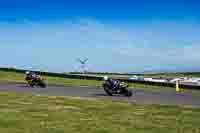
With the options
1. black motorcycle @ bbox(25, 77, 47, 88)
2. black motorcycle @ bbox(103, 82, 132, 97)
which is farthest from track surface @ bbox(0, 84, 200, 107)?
black motorcycle @ bbox(25, 77, 47, 88)

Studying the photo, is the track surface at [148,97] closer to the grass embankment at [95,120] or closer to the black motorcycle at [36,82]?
the grass embankment at [95,120]

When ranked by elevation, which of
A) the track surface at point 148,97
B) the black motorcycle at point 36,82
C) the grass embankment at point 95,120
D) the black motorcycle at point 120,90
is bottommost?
the grass embankment at point 95,120

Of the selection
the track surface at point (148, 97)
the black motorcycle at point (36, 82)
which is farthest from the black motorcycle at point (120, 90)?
the black motorcycle at point (36, 82)

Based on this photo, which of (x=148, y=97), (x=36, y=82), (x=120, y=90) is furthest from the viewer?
(x=36, y=82)

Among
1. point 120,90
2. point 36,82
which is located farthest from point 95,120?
point 36,82

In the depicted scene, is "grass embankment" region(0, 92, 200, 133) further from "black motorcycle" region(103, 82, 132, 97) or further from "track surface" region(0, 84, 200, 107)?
"black motorcycle" region(103, 82, 132, 97)

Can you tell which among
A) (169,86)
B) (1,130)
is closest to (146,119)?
(1,130)

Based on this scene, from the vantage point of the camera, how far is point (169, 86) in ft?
150

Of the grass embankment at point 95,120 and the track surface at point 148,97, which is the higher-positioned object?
the track surface at point 148,97

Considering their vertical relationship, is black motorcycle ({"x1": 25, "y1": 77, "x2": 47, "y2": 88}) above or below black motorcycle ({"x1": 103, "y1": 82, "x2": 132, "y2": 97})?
above

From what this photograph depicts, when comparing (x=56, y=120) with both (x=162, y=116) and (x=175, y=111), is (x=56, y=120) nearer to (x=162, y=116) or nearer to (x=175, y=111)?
(x=162, y=116)

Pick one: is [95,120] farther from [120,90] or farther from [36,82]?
[36,82]

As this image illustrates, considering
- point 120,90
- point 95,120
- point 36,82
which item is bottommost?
point 95,120

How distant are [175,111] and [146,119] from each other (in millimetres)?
3874
